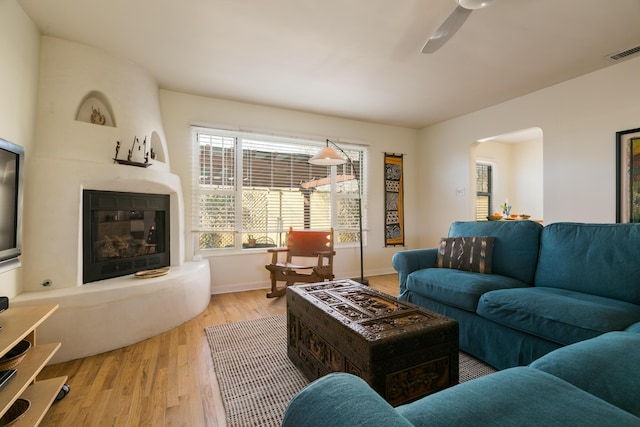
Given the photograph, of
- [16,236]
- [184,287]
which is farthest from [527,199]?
[16,236]

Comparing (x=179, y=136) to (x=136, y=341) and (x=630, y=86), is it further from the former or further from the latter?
(x=630, y=86)

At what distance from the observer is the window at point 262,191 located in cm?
372

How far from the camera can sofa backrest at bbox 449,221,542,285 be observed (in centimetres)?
227

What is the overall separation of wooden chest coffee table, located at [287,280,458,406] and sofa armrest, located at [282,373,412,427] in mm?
596

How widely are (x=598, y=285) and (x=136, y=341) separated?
3310 mm

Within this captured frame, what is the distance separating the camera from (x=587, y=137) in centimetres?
309

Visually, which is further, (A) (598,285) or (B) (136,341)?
(B) (136,341)

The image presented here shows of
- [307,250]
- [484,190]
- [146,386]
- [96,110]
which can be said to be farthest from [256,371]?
[484,190]

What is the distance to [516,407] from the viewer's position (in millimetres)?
721

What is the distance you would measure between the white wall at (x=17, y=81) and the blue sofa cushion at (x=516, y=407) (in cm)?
252

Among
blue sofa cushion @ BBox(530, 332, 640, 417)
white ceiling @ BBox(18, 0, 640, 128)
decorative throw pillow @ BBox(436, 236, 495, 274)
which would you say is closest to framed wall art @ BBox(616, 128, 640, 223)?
white ceiling @ BBox(18, 0, 640, 128)

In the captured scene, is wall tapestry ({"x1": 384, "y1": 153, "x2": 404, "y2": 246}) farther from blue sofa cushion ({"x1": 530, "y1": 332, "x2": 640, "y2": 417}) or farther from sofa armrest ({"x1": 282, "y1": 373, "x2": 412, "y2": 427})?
sofa armrest ({"x1": 282, "y1": 373, "x2": 412, "y2": 427})

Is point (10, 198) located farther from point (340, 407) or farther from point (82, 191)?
point (340, 407)

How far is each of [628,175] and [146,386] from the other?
4417mm
